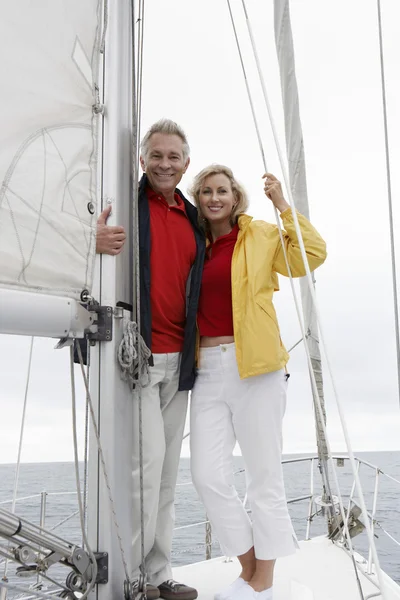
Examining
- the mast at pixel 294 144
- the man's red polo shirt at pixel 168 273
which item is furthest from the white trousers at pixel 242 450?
the mast at pixel 294 144

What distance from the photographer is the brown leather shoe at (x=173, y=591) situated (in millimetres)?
1903

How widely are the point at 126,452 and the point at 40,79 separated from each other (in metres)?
0.98

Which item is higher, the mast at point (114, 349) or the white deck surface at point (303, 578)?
the mast at point (114, 349)

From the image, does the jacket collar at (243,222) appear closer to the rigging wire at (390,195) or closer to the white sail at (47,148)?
the rigging wire at (390,195)

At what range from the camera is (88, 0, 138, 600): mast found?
155cm

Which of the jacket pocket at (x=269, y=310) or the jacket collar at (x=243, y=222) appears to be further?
the jacket collar at (x=243, y=222)

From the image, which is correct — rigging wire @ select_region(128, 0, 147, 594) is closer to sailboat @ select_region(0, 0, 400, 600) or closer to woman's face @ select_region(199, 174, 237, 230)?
sailboat @ select_region(0, 0, 400, 600)

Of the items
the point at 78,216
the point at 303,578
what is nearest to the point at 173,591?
the point at 303,578

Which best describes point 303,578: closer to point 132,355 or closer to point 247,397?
point 247,397

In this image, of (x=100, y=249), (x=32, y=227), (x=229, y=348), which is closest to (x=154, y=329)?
(x=229, y=348)

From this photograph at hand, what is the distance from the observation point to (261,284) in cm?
197

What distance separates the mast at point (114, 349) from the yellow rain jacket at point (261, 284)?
0.39 metres

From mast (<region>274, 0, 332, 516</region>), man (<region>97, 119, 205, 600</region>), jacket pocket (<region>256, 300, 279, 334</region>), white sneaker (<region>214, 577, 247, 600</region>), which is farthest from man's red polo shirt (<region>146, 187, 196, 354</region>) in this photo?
mast (<region>274, 0, 332, 516</region>)

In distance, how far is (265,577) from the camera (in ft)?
6.43
